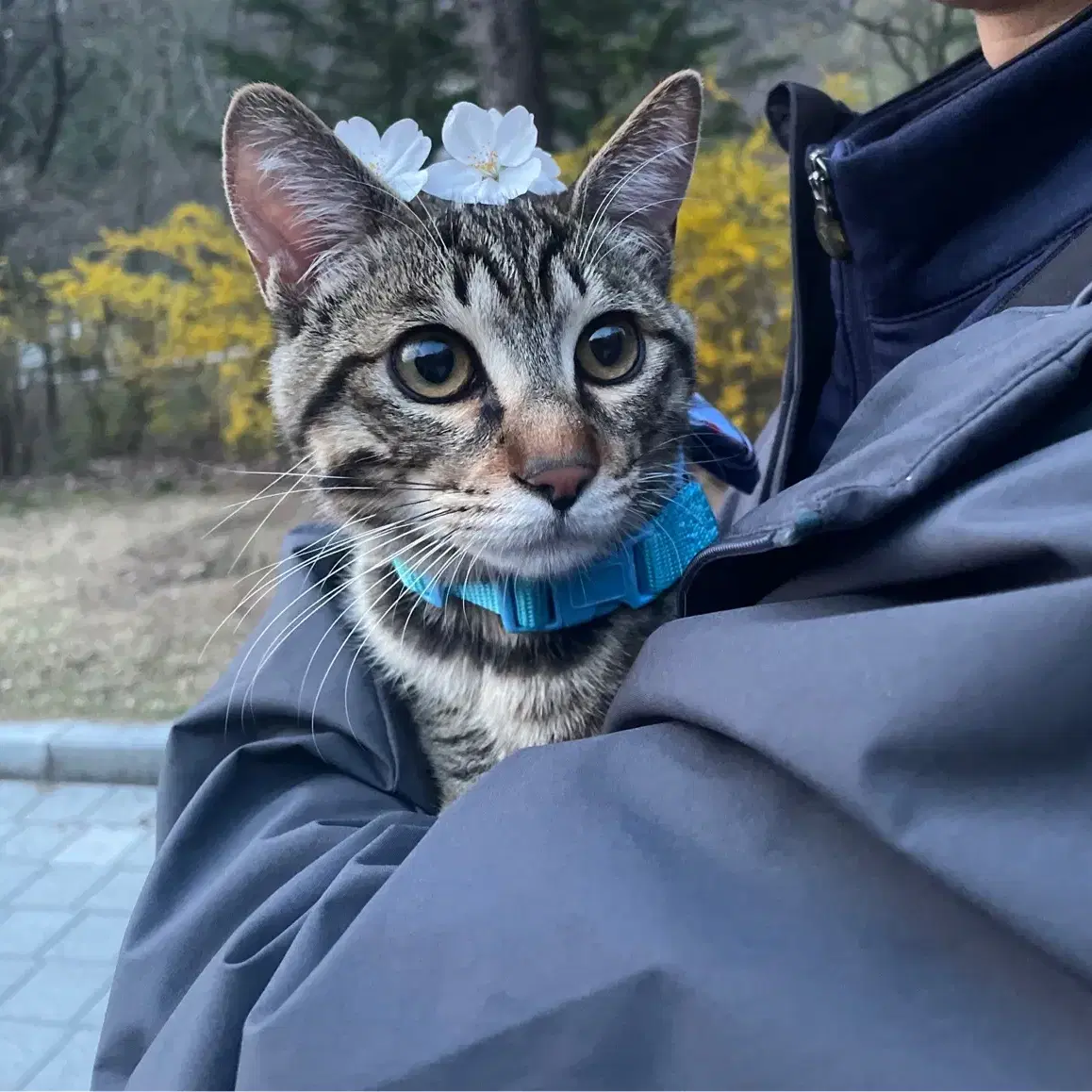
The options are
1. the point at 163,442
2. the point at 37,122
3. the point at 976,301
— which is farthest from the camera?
the point at 163,442

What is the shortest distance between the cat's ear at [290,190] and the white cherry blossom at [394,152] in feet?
0.07

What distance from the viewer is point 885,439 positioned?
1.77 ft

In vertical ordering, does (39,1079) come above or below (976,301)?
below

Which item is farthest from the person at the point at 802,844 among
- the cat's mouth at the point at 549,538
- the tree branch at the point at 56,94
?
the tree branch at the point at 56,94

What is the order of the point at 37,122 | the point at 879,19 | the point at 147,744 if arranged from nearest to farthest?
the point at 147,744
the point at 879,19
the point at 37,122

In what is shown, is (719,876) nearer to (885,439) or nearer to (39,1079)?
(885,439)

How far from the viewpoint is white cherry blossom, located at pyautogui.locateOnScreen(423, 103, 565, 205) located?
930 millimetres

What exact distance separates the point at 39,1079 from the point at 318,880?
1223mm

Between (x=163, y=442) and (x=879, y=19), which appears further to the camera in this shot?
(x=163, y=442)

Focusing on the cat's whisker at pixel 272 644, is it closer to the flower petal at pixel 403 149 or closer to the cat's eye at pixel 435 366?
the cat's eye at pixel 435 366

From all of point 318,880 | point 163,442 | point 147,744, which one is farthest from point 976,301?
point 163,442

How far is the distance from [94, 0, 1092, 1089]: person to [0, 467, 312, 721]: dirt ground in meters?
1.70

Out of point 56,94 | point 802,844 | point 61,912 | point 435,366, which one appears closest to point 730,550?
point 802,844

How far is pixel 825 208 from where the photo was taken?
857 millimetres
